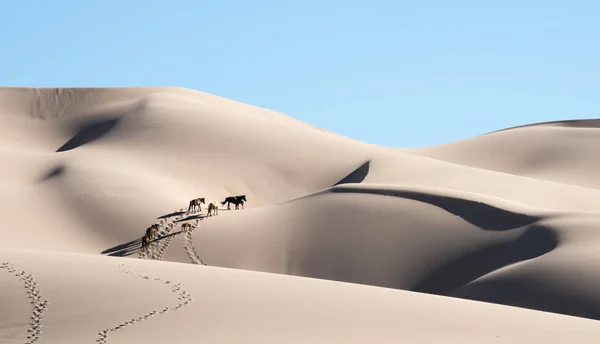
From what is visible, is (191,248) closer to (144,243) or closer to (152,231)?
(144,243)

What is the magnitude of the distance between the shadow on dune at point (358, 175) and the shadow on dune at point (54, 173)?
12.2 metres

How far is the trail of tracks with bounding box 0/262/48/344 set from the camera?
10.8 m

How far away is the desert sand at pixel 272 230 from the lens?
1136cm

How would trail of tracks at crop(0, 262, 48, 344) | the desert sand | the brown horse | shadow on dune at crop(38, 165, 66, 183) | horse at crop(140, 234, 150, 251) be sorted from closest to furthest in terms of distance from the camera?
trail of tracks at crop(0, 262, 48, 344) < the desert sand < horse at crop(140, 234, 150, 251) < the brown horse < shadow on dune at crop(38, 165, 66, 183)

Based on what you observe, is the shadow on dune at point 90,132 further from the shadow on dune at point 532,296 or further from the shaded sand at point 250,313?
the shaded sand at point 250,313

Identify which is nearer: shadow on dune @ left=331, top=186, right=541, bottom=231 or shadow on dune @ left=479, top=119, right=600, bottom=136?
shadow on dune @ left=331, top=186, right=541, bottom=231

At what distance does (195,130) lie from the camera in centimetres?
4619

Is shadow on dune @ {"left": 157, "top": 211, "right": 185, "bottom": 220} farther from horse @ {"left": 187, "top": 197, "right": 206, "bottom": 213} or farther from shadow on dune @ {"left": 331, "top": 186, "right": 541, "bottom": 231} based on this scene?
shadow on dune @ {"left": 331, "top": 186, "right": 541, "bottom": 231}

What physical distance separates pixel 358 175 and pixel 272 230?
13.1 meters

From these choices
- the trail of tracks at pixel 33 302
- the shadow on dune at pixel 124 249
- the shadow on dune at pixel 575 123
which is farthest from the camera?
the shadow on dune at pixel 575 123

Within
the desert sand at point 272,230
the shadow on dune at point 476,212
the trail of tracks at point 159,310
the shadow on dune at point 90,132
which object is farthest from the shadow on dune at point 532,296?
the shadow on dune at point 90,132

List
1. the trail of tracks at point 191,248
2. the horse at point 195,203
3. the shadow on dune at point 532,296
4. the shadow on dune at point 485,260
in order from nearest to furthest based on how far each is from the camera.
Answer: the shadow on dune at point 532,296
the shadow on dune at point 485,260
the trail of tracks at point 191,248
the horse at point 195,203

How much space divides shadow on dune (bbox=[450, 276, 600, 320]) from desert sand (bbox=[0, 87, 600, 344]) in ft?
0.13

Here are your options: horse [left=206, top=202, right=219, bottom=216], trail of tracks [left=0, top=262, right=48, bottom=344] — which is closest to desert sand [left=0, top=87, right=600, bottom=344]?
trail of tracks [left=0, top=262, right=48, bottom=344]
